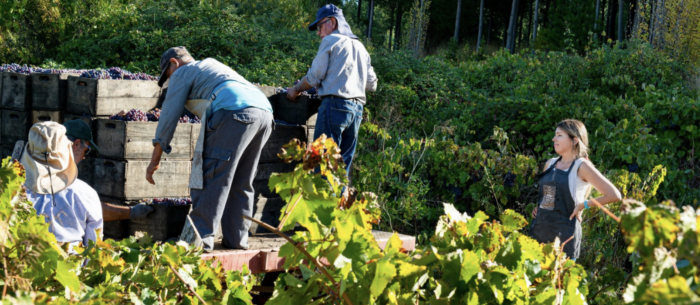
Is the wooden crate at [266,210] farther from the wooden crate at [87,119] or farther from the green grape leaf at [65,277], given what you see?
the green grape leaf at [65,277]

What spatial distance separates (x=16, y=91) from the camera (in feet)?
17.3

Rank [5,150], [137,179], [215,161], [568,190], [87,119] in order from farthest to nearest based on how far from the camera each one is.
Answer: [5,150]
[87,119]
[137,179]
[568,190]
[215,161]

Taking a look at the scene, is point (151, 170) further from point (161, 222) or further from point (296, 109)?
point (296, 109)

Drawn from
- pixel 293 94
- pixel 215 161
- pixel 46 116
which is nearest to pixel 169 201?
pixel 215 161

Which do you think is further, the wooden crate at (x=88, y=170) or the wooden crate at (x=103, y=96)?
the wooden crate at (x=103, y=96)

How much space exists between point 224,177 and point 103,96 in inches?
59.2

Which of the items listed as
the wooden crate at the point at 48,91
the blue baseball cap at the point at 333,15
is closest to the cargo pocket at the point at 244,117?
the blue baseball cap at the point at 333,15

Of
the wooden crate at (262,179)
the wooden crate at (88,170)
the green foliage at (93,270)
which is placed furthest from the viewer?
the wooden crate at (262,179)

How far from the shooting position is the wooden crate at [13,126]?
204 inches

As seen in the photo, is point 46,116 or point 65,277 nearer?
point 65,277

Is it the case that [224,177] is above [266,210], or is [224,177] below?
above

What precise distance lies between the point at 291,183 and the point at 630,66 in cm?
1062

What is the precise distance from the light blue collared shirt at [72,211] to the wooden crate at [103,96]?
1.58 meters

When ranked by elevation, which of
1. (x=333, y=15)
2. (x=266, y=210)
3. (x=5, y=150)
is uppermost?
(x=333, y=15)
